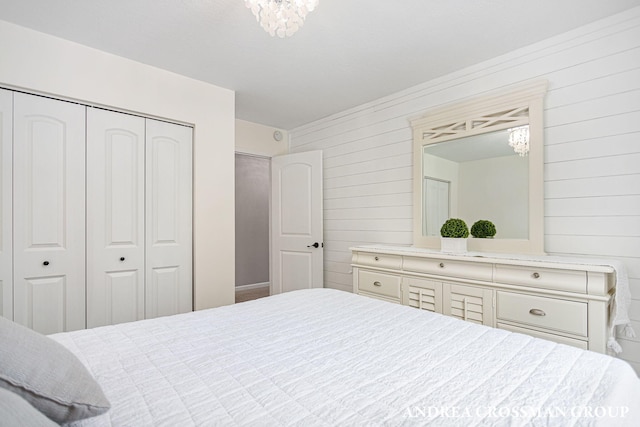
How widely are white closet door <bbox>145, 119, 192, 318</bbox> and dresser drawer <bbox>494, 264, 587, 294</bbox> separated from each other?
2600mm

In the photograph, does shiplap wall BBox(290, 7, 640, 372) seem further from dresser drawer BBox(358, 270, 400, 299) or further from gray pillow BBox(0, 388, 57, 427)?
gray pillow BBox(0, 388, 57, 427)

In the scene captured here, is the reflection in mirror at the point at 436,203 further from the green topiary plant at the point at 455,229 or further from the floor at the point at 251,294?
the floor at the point at 251,294

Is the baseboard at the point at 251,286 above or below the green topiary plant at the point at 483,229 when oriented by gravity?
below

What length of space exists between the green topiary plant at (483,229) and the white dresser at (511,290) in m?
0.32

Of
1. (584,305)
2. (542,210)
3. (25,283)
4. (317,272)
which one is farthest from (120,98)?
(584,305)

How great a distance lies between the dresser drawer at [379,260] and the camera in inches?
108

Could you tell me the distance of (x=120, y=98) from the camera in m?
2.54

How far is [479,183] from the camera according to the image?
2.62 meters

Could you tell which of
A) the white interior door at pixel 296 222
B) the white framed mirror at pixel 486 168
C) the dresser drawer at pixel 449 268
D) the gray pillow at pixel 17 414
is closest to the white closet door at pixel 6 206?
the gray pillow at pixel 17 414

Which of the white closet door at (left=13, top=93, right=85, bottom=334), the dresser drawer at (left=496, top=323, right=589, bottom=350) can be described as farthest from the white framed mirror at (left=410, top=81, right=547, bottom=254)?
the white closet door at (left=13, top=93, right=85, bottom=334)

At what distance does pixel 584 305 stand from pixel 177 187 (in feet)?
Answer: 10.2

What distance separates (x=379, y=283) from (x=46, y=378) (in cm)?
251

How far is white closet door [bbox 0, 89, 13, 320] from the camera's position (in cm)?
211

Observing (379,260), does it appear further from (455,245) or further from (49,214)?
(49,214)
